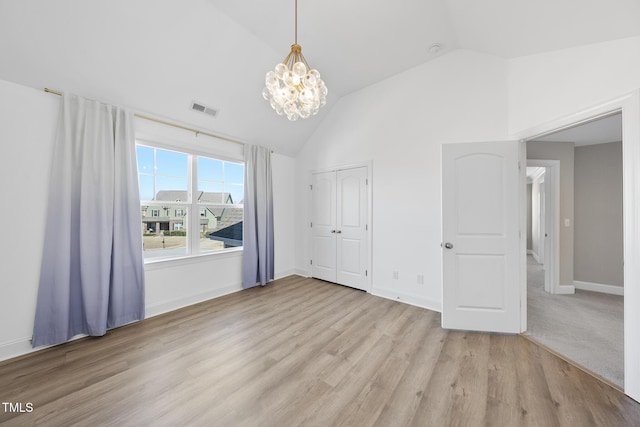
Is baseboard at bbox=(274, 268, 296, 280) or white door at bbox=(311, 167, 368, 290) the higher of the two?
white door at bbox=(311, 167, 368, 290)

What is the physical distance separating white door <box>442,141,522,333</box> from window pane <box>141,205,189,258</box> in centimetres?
347

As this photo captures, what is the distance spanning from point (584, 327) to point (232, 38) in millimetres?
5097

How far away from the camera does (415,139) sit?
3.10m

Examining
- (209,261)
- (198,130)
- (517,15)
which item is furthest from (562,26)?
A: (209,261)

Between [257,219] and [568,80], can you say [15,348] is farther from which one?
[568,80]

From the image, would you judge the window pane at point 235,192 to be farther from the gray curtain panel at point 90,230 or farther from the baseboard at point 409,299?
the baseboard at point 409,299

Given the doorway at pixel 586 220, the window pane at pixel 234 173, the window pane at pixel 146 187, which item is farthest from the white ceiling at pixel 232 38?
the doorway at pixel 586 220

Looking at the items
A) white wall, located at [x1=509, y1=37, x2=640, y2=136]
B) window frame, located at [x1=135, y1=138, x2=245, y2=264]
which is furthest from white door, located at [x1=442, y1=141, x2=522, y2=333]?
window frame, located at [x1=135, y1=138, x2=245, y2=264]

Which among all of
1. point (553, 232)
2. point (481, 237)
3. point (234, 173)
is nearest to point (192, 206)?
point (234, 173)

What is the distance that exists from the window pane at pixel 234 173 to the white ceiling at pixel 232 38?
68 centimetres

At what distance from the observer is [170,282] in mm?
2955

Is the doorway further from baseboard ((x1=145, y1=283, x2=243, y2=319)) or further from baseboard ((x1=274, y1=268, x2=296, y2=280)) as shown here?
baseboard ((x1=145, y1=283, x2=243, y2=319))

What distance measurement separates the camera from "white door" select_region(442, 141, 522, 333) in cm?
234

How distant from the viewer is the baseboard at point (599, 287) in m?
3.51
